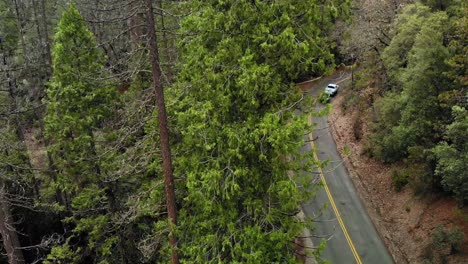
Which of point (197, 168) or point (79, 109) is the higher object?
point (79, 109)

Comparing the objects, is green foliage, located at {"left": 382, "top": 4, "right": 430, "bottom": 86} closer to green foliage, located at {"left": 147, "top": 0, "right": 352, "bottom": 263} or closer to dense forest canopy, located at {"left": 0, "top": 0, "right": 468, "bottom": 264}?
dense forest canopy, located at {"left": 0, "top": 0, "right": 468, "bottom": 264}

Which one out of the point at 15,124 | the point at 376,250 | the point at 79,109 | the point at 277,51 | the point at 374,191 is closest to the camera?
the point at 277,51

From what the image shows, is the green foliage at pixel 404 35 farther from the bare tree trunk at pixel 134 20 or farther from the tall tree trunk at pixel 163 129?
the tall tree trunk at pixel 163 129

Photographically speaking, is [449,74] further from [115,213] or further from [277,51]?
[115,213]

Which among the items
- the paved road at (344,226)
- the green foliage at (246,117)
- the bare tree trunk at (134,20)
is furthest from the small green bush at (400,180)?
the bare tree trunk at (134,20)

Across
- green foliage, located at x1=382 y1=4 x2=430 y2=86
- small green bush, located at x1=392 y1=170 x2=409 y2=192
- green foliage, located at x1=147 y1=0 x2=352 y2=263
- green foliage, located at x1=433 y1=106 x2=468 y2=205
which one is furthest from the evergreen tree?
small green bush, located at x1=392 y1=170 x2=409 y2=192

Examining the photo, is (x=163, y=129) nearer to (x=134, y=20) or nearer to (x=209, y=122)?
(x=209, y=122)

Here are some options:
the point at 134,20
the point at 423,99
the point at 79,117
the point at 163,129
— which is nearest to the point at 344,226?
the point at 423,99

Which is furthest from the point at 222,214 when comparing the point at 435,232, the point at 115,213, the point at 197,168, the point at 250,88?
the point at 435,232
